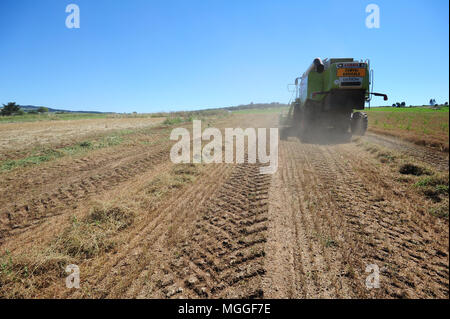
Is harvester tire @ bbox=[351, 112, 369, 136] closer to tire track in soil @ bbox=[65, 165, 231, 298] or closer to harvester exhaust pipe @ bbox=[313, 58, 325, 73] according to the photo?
harvester exhaust pipe @ bbox=[313, 58, 325, 73]

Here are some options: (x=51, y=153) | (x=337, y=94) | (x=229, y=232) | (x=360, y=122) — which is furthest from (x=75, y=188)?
(x=360, y=122)

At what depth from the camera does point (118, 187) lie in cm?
529

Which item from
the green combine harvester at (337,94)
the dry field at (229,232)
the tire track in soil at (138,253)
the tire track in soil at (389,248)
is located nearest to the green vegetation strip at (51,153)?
the dry field at (229,232)

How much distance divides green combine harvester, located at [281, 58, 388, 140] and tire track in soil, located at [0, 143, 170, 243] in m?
8.72

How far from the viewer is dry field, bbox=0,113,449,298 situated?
231cm

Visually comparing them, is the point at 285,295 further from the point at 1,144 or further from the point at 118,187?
the point at 1,144

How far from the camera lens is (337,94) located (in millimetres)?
10016

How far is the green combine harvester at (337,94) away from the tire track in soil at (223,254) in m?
8.40

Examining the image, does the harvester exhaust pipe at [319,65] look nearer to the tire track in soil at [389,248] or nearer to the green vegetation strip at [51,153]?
the tire track in soil at [389,248]

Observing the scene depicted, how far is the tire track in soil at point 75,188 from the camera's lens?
152 inches
